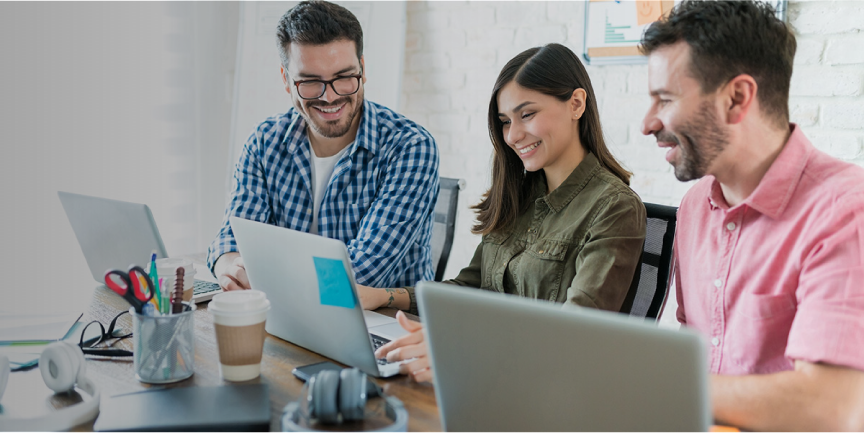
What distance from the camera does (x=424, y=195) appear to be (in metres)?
1.68

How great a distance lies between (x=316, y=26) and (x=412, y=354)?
3.16ft

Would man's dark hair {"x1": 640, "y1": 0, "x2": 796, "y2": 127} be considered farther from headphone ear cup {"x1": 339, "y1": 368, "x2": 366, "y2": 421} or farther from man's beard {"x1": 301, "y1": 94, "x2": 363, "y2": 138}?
man's beard {"x1": 301, "y1": 94, "x2": 363, "y2": 138}

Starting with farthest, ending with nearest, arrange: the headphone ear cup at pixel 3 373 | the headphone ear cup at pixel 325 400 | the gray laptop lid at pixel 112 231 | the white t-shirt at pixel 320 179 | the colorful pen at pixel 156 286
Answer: the white t-shirt at pixel 320 179
the gray laptop lid at pixel 112 231
the colorful pen at pixel 156 286
the headphone ear cup at pixel 3 373
the headphone ear cup at pixel 325 400

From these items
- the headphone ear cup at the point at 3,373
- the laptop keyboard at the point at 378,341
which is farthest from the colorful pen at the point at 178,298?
the laptop keyboard at the point at 378,341

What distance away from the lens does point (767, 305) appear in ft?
3.23

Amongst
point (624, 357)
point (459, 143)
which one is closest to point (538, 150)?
point (624, 357)

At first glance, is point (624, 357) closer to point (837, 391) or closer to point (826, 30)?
point (837, 391)

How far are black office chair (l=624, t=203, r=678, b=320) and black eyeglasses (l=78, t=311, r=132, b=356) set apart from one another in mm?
974

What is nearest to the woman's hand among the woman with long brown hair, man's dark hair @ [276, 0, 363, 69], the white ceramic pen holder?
the woman with long brown hair

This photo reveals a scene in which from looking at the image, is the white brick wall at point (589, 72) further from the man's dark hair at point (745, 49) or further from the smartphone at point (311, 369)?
the smartphone at point (311, 369)

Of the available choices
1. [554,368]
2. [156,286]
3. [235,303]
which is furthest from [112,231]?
[554,368]

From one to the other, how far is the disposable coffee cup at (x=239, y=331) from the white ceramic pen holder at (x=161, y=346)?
0.16 feet

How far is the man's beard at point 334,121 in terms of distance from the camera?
170 cm

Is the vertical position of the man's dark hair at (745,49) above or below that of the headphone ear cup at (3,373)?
above
